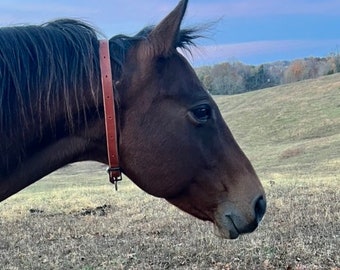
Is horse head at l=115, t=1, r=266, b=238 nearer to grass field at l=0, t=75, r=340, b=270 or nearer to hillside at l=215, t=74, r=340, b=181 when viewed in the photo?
grass field at l=0, t=75, r=340, b=270

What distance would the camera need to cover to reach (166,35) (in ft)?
8.80

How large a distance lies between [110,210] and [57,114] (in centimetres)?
707

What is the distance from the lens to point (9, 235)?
24.0ft

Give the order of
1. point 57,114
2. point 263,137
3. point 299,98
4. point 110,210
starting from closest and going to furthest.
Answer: point 57,114 → point 110,210 → point 263,137 → point 299,98

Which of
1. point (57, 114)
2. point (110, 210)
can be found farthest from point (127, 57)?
point (110, 210)

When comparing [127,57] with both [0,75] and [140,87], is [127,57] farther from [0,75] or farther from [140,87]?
[0,75]

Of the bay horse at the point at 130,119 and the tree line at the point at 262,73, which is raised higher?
the bay horse at the point at 130,119

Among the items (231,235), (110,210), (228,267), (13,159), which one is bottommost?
(110,210)

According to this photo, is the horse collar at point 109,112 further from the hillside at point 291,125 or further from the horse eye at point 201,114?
the hillside at point 291,125

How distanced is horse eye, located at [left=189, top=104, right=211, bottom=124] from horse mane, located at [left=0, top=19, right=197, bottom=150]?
0.41m

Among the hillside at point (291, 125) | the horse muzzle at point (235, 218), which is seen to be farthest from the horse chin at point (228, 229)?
the hillside at point (291, 125)

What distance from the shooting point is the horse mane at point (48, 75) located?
2.48 m

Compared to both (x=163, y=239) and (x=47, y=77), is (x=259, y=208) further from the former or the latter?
(x=163, y=239)

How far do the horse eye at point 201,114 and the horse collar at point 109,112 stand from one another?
1.27ft
